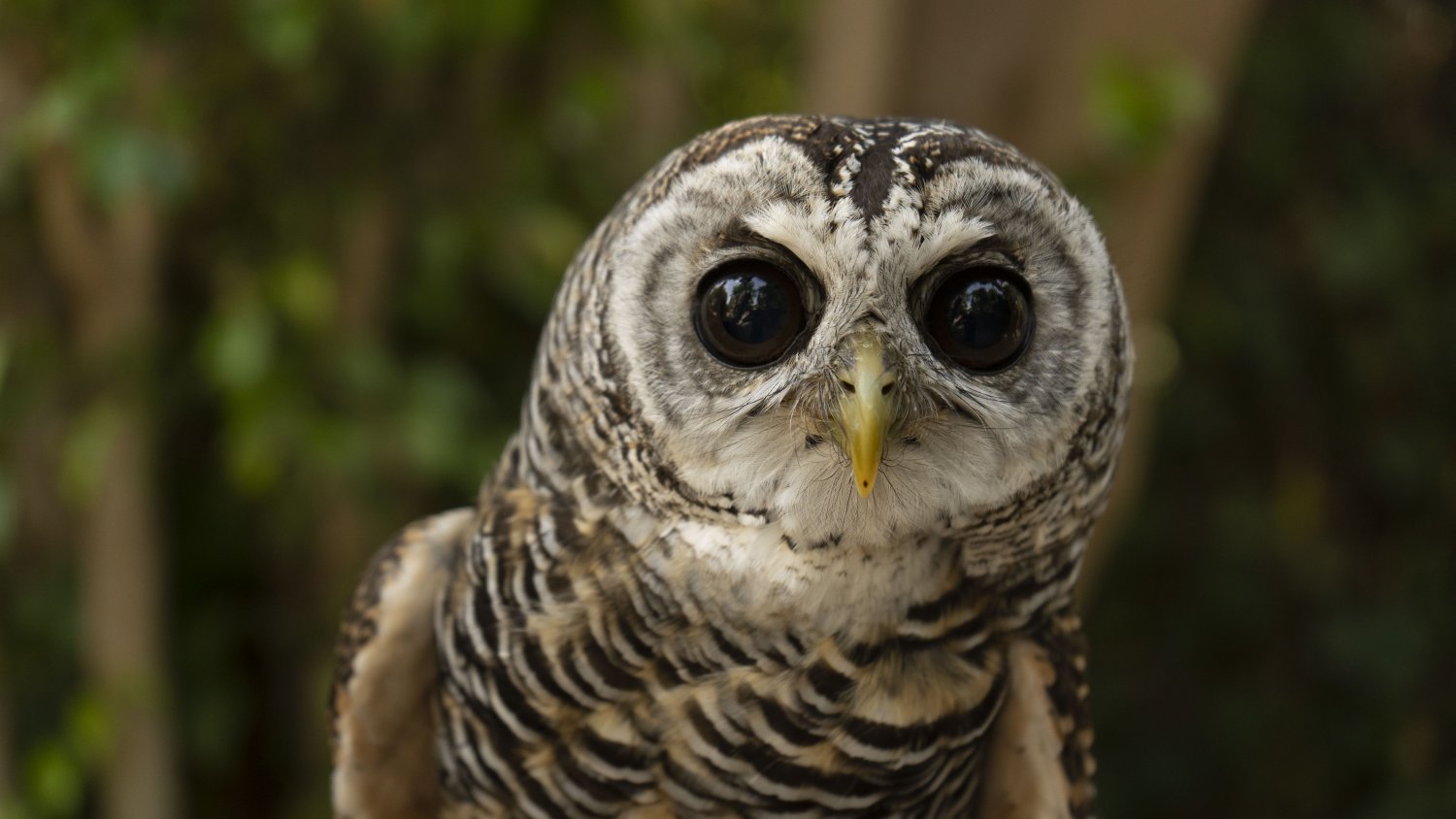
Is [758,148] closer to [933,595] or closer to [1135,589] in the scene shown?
[933,595]

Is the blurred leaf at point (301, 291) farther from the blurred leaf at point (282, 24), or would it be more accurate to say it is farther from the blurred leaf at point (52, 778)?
the blurred leaf at point (52, 778)

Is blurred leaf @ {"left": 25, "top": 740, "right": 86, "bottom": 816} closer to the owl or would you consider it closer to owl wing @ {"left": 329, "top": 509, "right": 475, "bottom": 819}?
owl wing @ {"left": 329, "top": 509, "right": 475, "bottom": 819}

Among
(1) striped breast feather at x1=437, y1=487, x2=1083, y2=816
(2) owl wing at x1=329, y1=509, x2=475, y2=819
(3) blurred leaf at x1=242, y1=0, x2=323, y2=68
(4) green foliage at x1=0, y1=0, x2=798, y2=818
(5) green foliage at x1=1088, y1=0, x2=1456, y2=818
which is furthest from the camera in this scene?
(5) green foliage at x1=1088, y1=0, x2=1456, y2=818

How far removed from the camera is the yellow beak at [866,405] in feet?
2.80

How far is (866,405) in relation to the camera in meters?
0.85

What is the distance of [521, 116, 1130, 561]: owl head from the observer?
2.89ft

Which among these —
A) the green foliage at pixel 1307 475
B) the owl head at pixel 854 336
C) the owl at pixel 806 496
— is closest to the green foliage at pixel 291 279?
the owl at pixel 806 496

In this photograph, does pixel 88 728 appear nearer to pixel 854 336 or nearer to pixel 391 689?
pixel 391 689

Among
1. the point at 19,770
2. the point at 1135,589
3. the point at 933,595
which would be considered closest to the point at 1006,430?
the point at 933,595

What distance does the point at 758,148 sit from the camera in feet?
2.99

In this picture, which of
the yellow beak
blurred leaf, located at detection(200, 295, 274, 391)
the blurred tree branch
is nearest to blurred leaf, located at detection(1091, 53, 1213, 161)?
the yellow beak

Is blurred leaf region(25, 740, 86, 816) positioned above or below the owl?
below

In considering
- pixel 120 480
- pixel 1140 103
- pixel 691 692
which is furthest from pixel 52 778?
pixel 1140 103

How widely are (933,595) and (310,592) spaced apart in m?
1.78
